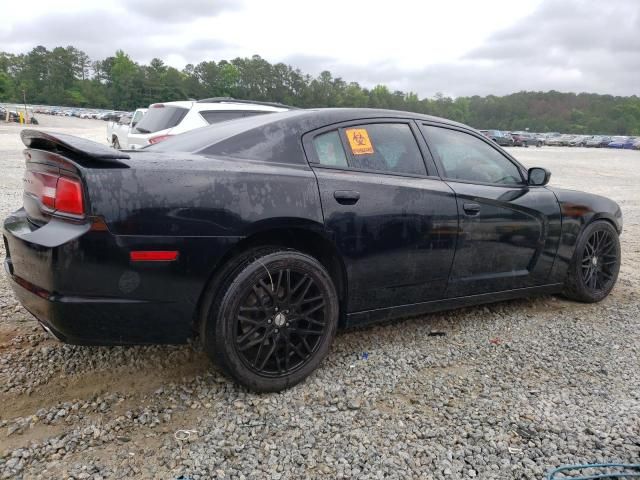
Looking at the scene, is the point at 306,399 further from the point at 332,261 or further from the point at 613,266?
the point at 613,266

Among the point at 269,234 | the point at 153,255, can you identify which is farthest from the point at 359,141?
the point at 153,255

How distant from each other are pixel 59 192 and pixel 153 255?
507mm

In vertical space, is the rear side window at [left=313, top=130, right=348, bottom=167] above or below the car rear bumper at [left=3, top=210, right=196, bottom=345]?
above

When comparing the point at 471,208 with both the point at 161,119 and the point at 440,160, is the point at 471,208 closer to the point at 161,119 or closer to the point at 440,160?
the point at 440,160

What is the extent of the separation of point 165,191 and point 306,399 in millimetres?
1247

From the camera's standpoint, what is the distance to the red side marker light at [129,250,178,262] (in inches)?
89.9

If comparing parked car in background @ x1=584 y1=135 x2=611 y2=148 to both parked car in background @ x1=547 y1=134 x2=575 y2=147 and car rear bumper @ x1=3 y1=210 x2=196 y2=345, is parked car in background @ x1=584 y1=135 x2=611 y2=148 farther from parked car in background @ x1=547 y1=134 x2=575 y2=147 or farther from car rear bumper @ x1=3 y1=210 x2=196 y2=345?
car rear bumper @ x1=3 y1=210 x2=196 y2=345

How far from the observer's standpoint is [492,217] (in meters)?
3.45

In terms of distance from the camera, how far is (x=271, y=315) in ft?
8.61

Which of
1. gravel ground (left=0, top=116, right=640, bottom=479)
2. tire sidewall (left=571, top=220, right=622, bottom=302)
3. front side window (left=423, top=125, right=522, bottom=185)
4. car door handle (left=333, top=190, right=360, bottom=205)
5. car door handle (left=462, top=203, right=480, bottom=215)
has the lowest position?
gravel ground (left=0, top=116, right=640, bottom=479)

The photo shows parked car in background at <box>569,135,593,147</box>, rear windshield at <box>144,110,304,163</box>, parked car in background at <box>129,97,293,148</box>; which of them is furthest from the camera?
parked car in background at <box>569,135,593,147</box>

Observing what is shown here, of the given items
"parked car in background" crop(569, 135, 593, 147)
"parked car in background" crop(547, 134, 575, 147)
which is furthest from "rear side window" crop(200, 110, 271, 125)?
"parked car in background" crop(569, 135, 593, 147)

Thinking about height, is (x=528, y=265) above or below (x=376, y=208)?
below

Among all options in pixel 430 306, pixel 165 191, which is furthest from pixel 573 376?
pixel 165 191
